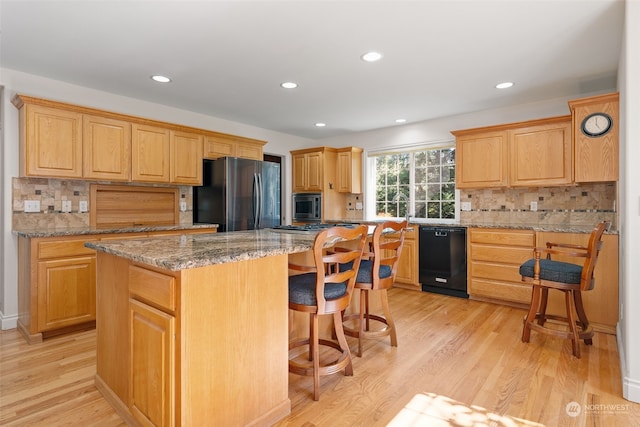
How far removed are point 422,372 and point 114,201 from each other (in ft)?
11.8

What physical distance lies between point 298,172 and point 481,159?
9.60ft

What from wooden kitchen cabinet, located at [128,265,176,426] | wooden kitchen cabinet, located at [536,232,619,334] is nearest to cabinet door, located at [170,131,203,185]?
wooden kitchen cabinet, located at [128,265,176,426]

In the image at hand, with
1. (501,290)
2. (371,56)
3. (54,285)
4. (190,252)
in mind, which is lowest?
(501,290)

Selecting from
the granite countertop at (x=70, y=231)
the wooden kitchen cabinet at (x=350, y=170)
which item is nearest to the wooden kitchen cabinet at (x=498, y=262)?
the wooden kitchen cabinet at (x=350, y=170)

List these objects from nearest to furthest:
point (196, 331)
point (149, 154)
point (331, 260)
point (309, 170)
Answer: point (196, 331), point (331, 260), point (149, 154), point (309, 170)

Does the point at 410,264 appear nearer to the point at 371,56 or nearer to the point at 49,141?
the point at 371,56

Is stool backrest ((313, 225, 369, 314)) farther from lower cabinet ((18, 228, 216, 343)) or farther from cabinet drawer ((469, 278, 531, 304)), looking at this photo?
cabinet drawer ((469, 278, 531, 304))

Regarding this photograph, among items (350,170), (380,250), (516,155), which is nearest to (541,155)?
(516,155)

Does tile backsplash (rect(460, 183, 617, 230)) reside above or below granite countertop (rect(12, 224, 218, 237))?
above

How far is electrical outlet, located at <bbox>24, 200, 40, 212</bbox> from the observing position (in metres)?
3.16

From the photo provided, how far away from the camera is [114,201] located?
379 centimetres

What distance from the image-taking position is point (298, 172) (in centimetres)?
586

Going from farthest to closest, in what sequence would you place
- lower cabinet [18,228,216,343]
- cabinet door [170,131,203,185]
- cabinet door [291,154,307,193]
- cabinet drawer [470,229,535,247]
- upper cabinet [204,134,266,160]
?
cabinet door [291,154,307,193], upper cabinet [204,134,266,160], cabinet door [170,131,203,185], cabinet drawer [470,229,535,247], lower cabinet [18,228,216,343]

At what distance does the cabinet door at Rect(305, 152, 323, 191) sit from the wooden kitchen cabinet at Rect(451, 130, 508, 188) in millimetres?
2153
